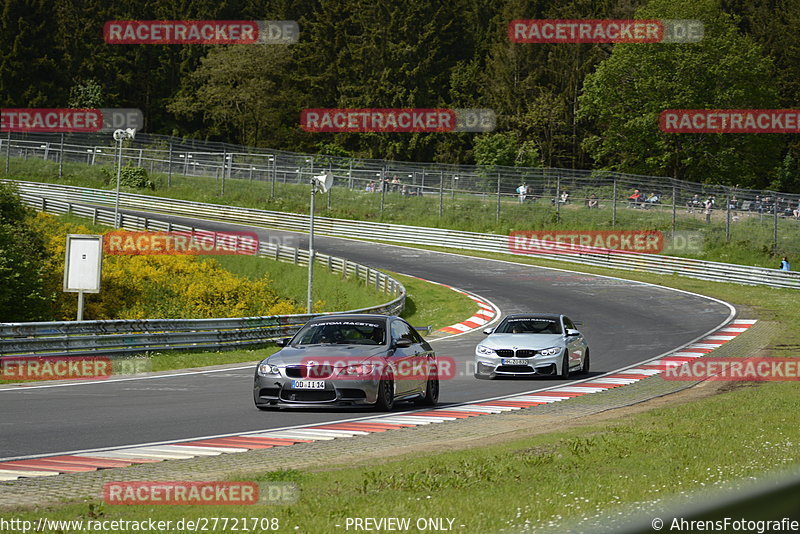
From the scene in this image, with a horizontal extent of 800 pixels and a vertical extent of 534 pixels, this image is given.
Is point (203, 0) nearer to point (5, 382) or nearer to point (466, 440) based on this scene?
point (5, 382)

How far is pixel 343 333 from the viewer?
16156 mm

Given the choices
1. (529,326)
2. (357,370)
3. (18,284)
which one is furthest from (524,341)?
(18,284)

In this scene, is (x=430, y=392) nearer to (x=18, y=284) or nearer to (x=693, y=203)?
(x=18, y=284)

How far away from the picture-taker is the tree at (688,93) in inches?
2842

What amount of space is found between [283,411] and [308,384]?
87 cm

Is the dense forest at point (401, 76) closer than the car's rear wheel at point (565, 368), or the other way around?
the car's rear wheel at point (565, 368)

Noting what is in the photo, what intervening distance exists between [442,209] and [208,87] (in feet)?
136

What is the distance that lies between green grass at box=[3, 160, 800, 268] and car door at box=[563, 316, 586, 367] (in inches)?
1176

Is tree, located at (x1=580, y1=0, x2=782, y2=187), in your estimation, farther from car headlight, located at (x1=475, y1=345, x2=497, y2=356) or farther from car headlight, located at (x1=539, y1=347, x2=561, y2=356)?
car headlight, located at (x1=475, y1=345, x2=497, y2=356)

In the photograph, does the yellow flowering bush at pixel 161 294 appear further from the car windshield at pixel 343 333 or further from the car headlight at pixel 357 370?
the car headlight at pixel 357 370

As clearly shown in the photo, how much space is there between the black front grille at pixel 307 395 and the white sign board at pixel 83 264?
10.0 metres

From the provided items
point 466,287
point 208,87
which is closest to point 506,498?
point 466,287

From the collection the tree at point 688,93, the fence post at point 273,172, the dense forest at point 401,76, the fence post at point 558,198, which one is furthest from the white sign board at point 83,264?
the dense forest at point 401,76

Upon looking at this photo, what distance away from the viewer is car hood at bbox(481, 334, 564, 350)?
833 inches
